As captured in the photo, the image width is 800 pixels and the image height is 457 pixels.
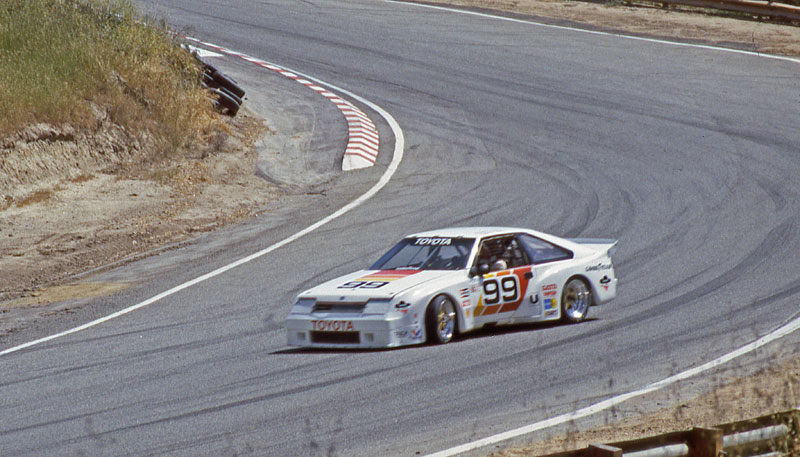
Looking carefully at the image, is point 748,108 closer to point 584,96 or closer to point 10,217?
point 584,96

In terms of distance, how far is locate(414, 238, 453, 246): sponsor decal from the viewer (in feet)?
38.0

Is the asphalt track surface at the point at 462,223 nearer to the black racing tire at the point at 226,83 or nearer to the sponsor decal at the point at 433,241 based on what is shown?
the sponsor decal at the point at 433,241

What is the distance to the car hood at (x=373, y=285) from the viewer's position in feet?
34.2

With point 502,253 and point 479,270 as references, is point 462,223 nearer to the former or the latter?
point 502,253

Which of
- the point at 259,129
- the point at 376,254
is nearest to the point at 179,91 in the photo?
the point at 259,129

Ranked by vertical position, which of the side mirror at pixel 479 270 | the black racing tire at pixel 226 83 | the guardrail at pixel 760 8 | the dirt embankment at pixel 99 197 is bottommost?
the dirt embankment at pixel 99 197

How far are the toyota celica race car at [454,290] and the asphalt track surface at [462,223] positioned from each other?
0.77 feet

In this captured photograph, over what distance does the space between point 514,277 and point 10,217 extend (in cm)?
953

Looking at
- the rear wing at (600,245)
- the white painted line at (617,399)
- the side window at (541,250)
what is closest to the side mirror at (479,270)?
the side window at (541,250)

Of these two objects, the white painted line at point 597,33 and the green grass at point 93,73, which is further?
the white painted line at point 597,33

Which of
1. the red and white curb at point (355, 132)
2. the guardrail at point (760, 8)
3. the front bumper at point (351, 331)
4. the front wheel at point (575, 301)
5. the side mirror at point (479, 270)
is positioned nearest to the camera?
the front bumper at point (351, 331)

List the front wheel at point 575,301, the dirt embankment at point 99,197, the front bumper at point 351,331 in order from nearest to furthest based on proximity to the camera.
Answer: the front bumper at point 351,331 → the front wheel at point 575,301 → the dirt embankment at point 99,197

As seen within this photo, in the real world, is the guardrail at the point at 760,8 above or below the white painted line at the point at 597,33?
above

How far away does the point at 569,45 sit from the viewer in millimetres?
30266
